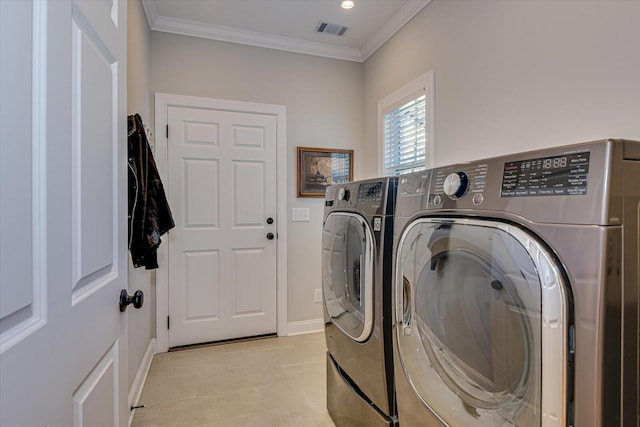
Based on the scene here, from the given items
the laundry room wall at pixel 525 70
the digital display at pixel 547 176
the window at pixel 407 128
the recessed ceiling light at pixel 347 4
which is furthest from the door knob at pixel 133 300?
the recessed ceiling light at pixel 347 4

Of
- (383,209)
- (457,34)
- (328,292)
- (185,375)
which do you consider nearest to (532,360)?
(383,209)

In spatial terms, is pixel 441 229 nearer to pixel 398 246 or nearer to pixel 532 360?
pixel 398 246

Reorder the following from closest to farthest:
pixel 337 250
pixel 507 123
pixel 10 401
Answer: pixel 10 401 < pixel 337 250 < pixel 507 123

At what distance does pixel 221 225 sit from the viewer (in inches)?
118

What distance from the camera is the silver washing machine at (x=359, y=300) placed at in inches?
Answer: 52.4

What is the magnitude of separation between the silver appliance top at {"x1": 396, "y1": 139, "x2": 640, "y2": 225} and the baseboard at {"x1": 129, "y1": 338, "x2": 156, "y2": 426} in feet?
6.91

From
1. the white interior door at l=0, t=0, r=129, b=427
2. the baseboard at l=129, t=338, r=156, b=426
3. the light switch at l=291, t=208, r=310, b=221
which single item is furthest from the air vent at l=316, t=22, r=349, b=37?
the baseboard at l=129, t=338, r=156, b=426

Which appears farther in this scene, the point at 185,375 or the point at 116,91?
the point at 185,375

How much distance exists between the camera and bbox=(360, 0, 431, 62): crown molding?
255 centimetres

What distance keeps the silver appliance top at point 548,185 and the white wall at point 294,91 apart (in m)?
2.36

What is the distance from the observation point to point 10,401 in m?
0.50

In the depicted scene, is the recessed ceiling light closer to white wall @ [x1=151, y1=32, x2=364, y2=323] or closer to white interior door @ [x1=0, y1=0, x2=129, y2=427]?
white wall @ [x1=151, y1=32, x2=364, y2=323]

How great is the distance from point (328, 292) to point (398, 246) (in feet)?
2.54

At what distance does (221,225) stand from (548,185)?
2.68 metres
